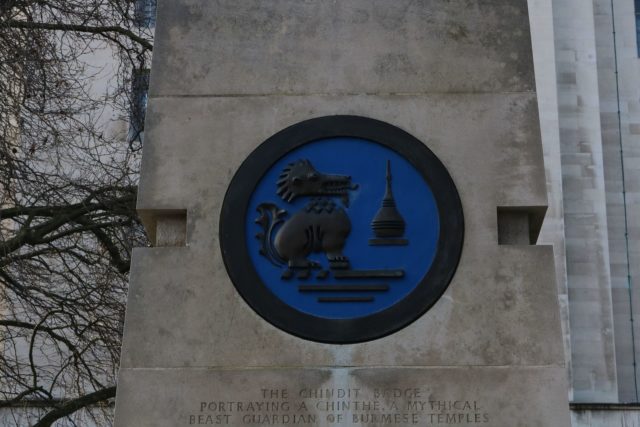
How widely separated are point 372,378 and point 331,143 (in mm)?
1486

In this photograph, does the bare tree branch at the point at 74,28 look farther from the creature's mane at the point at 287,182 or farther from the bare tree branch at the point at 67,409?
the creature's mane at the point at 287,182

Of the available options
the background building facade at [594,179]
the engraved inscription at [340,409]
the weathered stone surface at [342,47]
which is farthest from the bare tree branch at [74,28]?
the background building facade at [594,179]

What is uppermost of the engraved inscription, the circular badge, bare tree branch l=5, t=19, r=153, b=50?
bare tree branch l=5, t=19, r=153, b=50

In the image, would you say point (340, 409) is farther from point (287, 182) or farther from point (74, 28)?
point (74, 28)

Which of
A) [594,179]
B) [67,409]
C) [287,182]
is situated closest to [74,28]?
[67,409]

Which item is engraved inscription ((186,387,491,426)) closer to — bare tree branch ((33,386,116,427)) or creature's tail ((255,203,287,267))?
creature's tail ((255,203,287,267))

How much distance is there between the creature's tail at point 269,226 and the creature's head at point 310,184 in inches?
3.9

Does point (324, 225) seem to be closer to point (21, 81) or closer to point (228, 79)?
point (228, 79)

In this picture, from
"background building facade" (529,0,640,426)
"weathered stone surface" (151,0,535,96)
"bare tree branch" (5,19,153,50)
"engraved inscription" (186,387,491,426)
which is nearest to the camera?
"engraved inscription" (186,387,491,426)

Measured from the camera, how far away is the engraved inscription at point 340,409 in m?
6.34

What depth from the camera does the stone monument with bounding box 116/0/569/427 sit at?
6457 millimetres

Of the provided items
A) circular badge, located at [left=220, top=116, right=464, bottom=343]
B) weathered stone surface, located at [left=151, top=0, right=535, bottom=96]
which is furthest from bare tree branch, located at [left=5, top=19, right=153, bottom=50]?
circular badge, located at [left=220, top=116, right=464, bottom=343]

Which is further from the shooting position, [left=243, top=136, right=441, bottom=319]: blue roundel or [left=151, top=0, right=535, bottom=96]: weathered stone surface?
[left=151, top=0, right=535, bottom=96]: weathered stone surface

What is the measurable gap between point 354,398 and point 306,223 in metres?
1.09
